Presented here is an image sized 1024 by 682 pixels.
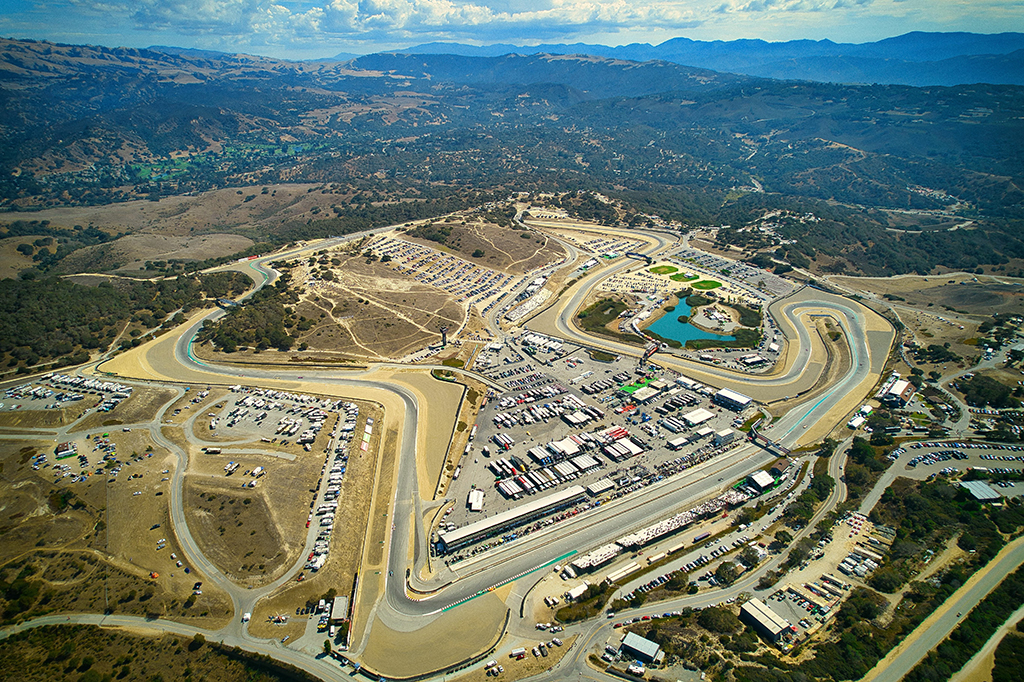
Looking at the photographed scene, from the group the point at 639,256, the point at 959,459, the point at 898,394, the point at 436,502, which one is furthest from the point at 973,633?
the point at 639,256

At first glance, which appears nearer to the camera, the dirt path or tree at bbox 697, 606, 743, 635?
the dirt path

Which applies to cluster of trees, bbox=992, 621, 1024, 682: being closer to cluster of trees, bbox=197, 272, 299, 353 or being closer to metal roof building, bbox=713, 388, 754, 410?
metal roof building, bbox=713, 388, 754, 410

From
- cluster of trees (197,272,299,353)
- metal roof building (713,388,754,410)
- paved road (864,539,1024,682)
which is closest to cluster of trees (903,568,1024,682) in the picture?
paved road (864,539,1024,682)

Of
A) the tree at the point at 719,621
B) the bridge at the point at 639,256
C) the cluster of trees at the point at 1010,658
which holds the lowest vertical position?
the bridge at the point at 639,256

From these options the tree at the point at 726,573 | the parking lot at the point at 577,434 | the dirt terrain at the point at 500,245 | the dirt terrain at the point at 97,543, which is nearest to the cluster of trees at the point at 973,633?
the tree at the point at 726,573

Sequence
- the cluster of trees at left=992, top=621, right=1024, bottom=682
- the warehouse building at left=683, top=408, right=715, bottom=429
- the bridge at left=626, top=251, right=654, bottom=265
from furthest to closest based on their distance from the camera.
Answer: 1. the bridge at left=626, top=251, right=654, bottom=265
2. the warehouse building at left=683, top=408, right=715, bottom=429
3. the cluster of trees at left=992, top=621, right=1024, bottom=682

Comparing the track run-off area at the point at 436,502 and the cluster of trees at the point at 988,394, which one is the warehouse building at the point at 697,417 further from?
the cluster of trees at the point at 988,394

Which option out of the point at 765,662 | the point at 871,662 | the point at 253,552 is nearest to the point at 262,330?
the point at 253,552
